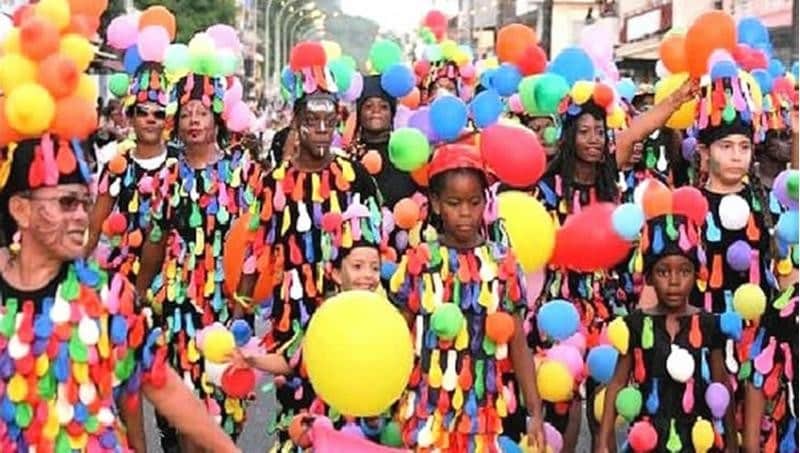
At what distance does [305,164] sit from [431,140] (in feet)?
2.67

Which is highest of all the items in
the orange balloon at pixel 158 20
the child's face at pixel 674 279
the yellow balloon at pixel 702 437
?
the orange balloon at pixel 158 20

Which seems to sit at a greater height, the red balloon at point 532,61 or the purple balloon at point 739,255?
the red balloon at point 532,61

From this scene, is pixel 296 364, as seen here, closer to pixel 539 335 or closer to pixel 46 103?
pixel 539 335

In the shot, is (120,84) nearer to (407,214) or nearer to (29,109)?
(407,214)

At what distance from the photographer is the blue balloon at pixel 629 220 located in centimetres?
552

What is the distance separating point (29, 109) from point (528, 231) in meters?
2.52

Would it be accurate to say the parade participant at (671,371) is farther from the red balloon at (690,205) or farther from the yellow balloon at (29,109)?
the yellow balloon at (29,109)

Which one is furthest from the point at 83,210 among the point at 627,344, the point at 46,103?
the point at 627,344

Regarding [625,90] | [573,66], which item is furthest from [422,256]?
[625,90]

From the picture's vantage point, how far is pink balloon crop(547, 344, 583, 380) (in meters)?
5.77

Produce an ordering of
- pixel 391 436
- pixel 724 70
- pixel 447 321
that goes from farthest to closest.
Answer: pixel 724 70 < pixel 391 436 < pixel 447 321

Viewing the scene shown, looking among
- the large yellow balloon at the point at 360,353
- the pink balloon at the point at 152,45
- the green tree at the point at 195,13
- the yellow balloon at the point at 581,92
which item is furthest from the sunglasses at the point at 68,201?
the green tree at the point at 195,13

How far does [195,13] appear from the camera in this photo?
44094 mm

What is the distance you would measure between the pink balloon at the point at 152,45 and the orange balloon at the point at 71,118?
3.31 metres
